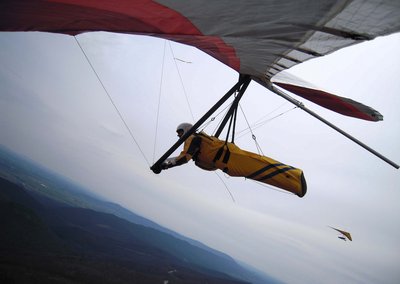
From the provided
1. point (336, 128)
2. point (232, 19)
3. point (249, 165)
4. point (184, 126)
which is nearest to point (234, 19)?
point (232, 19)

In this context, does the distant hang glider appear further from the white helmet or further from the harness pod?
the white helmet

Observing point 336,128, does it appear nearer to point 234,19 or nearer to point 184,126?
point 184,126

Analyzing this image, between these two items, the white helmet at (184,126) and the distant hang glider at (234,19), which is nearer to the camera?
the distant hang glider at (234,19)

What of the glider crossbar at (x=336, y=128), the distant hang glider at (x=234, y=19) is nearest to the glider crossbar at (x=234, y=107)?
the glider crossbar at (x=336, y=128)

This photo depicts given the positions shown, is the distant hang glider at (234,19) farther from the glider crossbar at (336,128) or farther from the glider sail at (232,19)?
the glider crossbar at (336,128)

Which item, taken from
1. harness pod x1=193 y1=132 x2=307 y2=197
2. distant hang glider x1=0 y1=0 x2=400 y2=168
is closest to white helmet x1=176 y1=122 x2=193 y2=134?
harness pod x1=193 y1=132 x2=307 y2=197

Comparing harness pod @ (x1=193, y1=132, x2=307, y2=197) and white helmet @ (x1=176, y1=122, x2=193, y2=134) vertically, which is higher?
white helmet @ (x1=176, y1=122, x2=193, y2=134)
